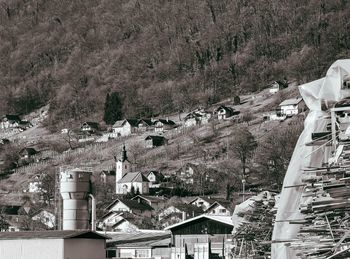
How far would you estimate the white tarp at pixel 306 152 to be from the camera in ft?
59.1

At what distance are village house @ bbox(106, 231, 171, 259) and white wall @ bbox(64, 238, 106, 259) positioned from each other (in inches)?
605

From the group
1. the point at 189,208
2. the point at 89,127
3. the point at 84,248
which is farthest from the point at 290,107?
the point at 84,248

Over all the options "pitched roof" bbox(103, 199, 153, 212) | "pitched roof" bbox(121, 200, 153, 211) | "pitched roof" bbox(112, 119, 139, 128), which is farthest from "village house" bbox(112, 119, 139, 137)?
"pitched roof" bbox(103, 199, 153, 212)

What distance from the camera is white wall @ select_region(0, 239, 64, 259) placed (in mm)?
42094

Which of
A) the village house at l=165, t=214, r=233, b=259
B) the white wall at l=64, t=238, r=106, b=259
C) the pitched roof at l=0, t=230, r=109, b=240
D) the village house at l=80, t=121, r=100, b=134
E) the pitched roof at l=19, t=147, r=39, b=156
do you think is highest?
the village house at l=80, t=121, r=100, b=134

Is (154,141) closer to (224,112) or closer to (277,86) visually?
(224,112)

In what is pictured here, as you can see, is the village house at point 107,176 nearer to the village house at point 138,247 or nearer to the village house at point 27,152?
the village house at point 27,152

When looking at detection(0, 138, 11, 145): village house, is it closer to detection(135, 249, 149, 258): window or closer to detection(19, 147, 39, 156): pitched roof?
detection(19, 147, 39, 156): pitched roof

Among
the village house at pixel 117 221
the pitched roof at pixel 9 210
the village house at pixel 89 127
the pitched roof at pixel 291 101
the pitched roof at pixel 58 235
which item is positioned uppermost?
the village house at pixel 89 127

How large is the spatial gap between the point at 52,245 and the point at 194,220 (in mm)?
22684

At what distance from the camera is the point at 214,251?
197ft

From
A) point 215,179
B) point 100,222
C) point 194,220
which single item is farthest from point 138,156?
point 194,220

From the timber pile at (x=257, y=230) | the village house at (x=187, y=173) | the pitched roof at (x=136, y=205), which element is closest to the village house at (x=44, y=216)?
the pitched roof at (x=136, y=205)

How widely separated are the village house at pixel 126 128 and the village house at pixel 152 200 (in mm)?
59461
